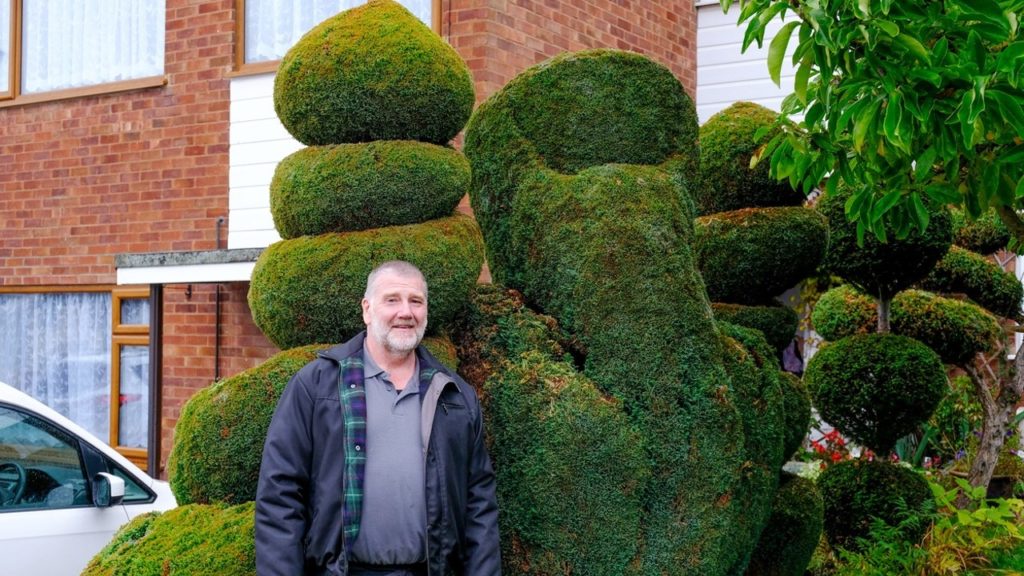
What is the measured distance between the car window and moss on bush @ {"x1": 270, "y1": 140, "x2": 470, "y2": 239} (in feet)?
6.80

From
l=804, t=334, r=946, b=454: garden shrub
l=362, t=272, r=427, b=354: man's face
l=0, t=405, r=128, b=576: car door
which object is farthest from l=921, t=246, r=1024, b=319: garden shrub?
l=0, t=405, r=128, b=576: car door

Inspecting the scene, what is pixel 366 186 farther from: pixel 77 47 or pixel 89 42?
pixel 77 47

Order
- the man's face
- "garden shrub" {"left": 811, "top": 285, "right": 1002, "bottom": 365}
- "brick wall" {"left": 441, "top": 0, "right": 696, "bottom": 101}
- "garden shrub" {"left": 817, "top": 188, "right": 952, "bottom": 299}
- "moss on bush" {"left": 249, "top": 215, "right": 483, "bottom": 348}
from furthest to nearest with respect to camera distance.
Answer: "brick wall" {"left": 441, "top": 0, "right": 696, "bottom": 101}, "garden shrub" {"left": 811, "top": 285, "right": 1002, "bottom": 365}, "garden shrub" {"left": 817, "top": 188, "right": 952, "bottom": 299}, "moss on bush" {"left": 249, "top": 215, "right": 483, "bottom": 348}, the man's face

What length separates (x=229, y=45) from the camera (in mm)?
10383

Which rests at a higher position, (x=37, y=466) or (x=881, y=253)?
(x=881, y=253)

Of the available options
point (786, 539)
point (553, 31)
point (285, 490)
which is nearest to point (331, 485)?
point (285, 490)

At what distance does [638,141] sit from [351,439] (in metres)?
2.16

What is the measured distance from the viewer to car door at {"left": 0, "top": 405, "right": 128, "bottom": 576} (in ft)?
Answer: 19.4

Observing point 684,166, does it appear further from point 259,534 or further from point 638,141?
point 259,534

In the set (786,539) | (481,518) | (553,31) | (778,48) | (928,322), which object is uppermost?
(553,31)

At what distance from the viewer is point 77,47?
11750 mm

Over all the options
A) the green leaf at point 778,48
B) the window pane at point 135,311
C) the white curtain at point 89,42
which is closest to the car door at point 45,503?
the green leaf at point 778,48

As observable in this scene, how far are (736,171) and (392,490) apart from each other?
3.58m

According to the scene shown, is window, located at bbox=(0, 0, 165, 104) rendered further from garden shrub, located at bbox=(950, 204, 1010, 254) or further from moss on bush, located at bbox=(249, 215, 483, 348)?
garden shrub, located at bbox=(950, 204, 1010, 254)
